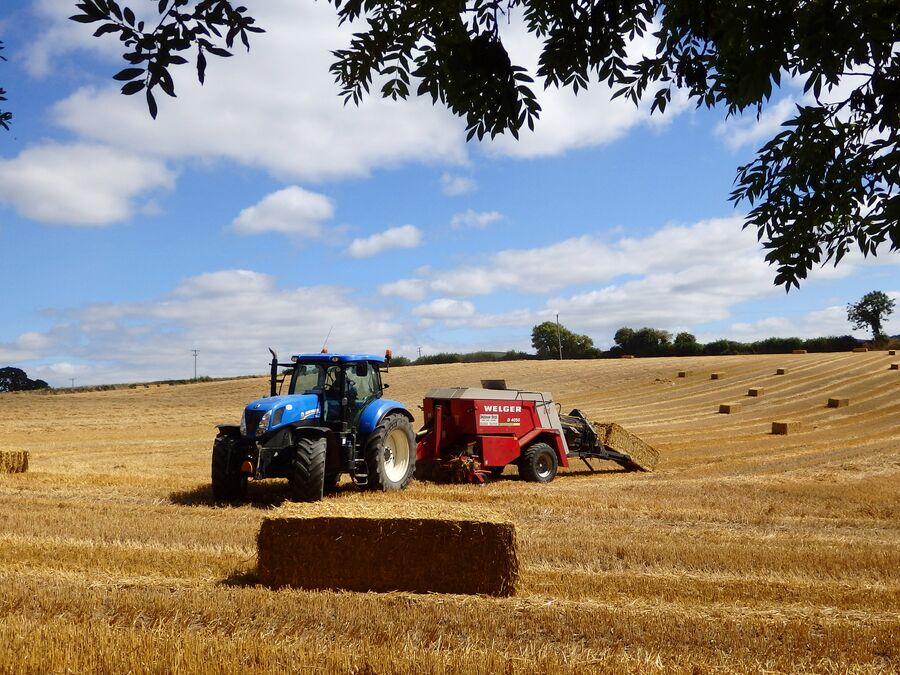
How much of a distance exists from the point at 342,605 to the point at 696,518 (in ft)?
18.4

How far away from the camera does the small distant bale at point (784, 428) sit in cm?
2225

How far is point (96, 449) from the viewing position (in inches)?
776

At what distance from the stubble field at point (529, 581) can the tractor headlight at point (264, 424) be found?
37.3 inches

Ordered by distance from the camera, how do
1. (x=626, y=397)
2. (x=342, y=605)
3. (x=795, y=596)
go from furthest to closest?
(x=626, y=397)
(x=795, y=596)
(x=342, y=605)

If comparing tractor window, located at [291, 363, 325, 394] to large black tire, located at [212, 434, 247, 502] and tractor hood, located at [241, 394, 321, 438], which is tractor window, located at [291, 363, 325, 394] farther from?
large black tire, located at [212, 434, 247, 502]

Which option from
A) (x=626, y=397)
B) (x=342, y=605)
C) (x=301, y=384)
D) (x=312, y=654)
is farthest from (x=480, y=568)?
(x=626, y=397)

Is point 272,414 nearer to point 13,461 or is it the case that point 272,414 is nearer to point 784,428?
point 13,461

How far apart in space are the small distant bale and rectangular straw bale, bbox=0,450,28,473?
18.0m

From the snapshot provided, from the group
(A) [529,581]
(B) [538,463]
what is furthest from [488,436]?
(A) [529,581]

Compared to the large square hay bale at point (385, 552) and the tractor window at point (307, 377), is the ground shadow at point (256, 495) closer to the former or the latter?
the tractor window at point (307, 377)

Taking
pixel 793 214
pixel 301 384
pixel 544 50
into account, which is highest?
pixel 544 50

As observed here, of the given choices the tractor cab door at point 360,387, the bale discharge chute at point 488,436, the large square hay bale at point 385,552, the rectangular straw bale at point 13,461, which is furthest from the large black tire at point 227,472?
the rectangular straw bale at point 13,461

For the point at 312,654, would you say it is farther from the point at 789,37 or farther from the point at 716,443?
the point at 716,443

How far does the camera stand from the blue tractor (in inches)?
416
